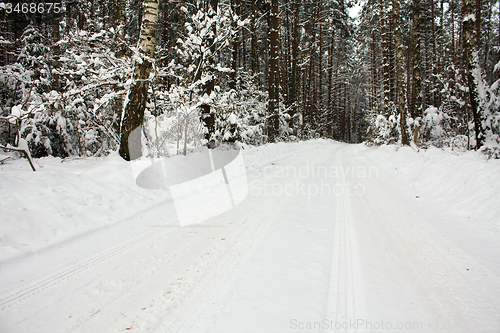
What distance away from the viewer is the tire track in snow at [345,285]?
6.87ft

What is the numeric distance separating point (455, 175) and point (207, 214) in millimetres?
5430

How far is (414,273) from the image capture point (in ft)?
9.05

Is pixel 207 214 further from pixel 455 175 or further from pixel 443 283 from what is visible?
pixel 455 175

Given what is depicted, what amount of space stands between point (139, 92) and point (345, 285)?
584 centimetres

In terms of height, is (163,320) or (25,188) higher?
(25,188)

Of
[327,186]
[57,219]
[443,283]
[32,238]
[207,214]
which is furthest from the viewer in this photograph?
[327,186]

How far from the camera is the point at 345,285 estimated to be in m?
2.52

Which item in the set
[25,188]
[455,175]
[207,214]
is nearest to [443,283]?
[207,214]

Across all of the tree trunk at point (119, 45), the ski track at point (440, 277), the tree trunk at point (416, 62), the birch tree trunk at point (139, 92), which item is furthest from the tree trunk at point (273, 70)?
the ski track at point (440, 277)

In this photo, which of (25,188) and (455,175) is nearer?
(25,188)

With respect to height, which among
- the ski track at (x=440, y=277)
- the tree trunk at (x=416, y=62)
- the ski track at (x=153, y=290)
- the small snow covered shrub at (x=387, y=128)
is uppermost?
the tree trunk at (x=416, y=62)

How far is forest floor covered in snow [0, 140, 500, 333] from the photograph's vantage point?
2.07 metres

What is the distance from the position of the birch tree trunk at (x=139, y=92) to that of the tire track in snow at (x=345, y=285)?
16.1 feet

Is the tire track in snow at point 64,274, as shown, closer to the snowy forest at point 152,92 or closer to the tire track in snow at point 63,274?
the tire track in snow at point 63,274
